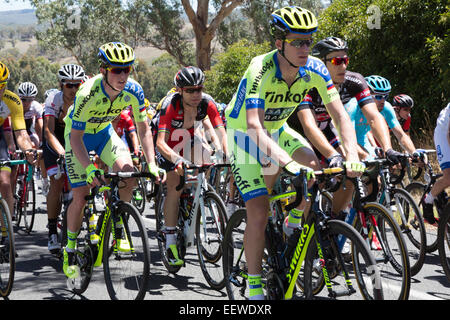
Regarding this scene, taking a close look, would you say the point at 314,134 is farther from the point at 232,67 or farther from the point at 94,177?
the point at 232,67

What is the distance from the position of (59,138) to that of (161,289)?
9.35 feet

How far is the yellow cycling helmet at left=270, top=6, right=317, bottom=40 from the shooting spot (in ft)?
13.8

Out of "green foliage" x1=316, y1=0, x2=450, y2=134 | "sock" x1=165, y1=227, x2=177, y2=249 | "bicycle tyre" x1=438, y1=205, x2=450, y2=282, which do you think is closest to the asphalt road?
"bicycle tyre" x1=438, y1=205, x2=450, y2=282

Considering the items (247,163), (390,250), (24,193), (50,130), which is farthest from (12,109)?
(390,250)

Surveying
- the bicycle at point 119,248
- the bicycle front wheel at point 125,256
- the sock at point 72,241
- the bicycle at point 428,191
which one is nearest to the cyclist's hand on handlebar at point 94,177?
the bicycle at point 119,248

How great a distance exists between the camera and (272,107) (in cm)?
449

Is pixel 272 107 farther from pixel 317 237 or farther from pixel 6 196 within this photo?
pixel 6 196

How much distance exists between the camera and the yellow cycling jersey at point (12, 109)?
254 inches

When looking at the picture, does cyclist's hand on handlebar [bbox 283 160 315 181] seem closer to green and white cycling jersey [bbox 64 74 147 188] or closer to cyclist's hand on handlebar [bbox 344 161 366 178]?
cyclist's hand on handlebar [bbox 344 161 366 178]

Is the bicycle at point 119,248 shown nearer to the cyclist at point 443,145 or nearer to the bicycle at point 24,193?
the cyclist at point 443,145

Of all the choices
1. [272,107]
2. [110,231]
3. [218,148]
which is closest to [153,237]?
[218,148]

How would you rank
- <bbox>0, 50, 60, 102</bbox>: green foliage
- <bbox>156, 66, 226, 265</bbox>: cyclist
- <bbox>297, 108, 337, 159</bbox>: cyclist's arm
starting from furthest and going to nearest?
<bbox>0, 50, 60, 102</bbox>: green foliage → <bbox>156, 66, 226, 265</bbox>: cyclist → <bbox>297, 108, 337, 159</bbox>: cyclist's arm

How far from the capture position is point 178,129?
21.4 feet

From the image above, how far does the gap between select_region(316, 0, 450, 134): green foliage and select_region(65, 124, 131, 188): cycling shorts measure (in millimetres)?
8221
